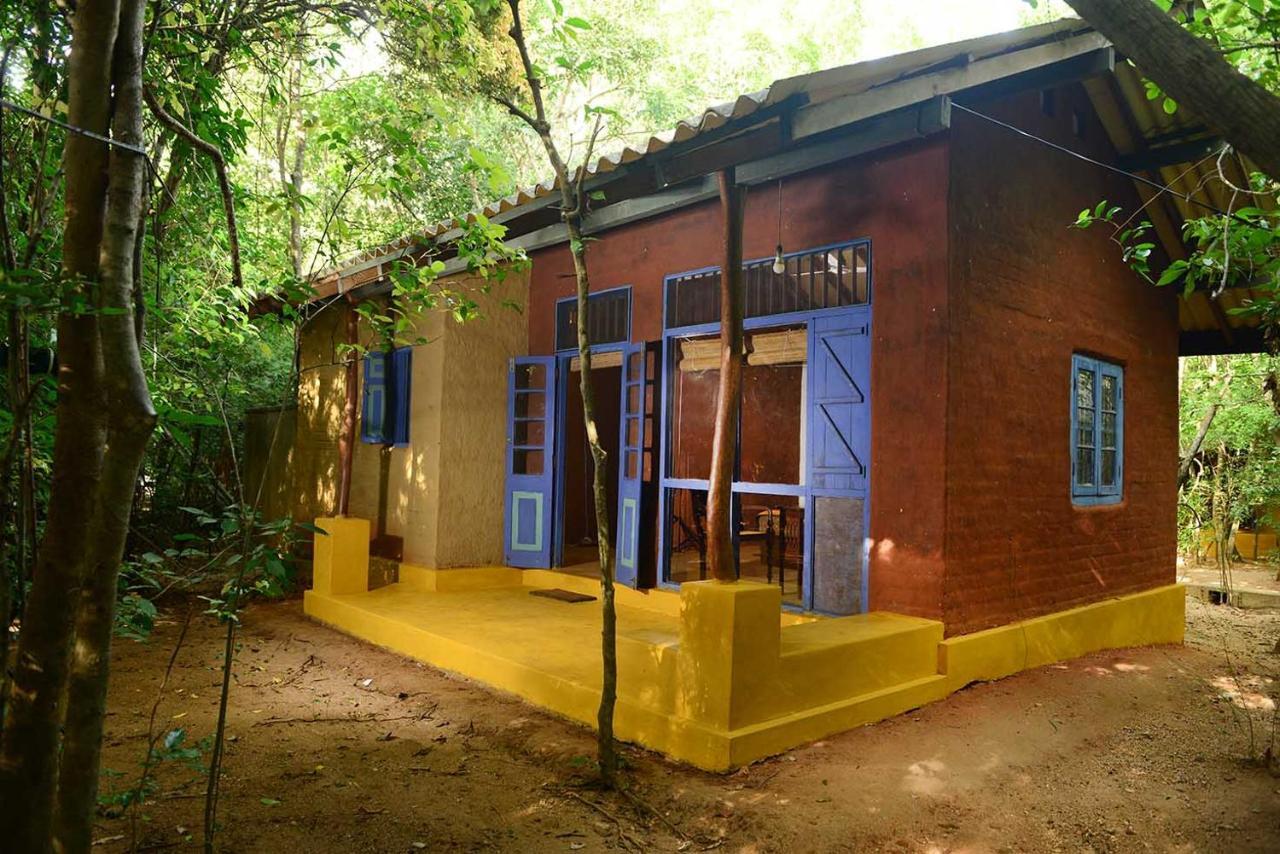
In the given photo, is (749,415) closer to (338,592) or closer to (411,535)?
(411,535)

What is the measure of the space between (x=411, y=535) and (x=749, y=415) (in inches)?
179

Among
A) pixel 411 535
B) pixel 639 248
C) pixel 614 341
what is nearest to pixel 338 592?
pixel 411 535

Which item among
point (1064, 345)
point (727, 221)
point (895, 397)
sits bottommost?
point (895, 397)

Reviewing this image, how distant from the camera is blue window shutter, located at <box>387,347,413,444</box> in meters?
7.85

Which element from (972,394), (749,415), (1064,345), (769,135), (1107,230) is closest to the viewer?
(769,135)

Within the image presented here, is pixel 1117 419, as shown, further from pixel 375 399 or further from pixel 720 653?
pixel 375 399

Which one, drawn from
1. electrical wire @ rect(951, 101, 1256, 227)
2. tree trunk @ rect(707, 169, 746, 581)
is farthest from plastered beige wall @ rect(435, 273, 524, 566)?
electrical wire @ rect(951, 101, 1256, 227)

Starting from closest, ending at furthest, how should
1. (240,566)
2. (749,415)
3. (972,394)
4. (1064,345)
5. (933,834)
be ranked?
(240,566), (933,834), (972,394), (1064,345), (749,415)

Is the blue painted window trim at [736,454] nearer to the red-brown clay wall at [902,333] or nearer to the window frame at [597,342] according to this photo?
the red-brown clay wall at [902,333]

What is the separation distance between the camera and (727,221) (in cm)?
436

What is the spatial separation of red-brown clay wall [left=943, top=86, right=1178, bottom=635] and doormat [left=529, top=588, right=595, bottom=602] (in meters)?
3.13

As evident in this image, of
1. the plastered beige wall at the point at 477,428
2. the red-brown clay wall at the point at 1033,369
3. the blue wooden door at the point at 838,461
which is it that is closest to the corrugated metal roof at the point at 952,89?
the red-brown clay wall at the point at 1033,369

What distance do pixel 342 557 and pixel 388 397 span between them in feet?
5.29

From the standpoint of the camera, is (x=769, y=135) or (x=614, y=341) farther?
(x=614, y=341)
